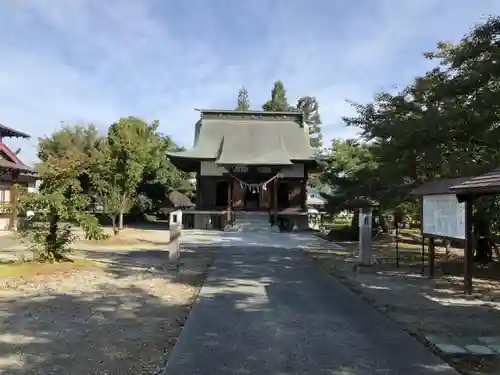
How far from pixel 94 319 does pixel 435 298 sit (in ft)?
17.0

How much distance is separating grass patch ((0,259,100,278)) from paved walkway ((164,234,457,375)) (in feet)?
12.3

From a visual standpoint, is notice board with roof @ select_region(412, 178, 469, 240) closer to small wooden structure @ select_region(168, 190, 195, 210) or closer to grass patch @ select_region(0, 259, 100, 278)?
grass patch @ select_region(0, 259, 100, 278)

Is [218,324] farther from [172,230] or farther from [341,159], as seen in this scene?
[341,159]

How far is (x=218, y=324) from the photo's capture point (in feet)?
18.0

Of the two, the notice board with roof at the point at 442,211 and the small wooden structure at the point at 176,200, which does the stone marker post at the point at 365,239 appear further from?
the small wooden structure at the point at 176,200

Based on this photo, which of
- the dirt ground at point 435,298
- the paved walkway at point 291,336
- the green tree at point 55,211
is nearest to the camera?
the paved walkway at point 291,336

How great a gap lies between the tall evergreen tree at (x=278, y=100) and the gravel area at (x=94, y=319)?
1839 inches

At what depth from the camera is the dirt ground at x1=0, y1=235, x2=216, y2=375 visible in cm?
427

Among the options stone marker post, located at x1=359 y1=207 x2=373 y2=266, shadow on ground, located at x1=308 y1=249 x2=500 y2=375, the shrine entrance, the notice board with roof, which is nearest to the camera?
shadow on ground, located at x1=308 y1=249 x2=500 y2=375

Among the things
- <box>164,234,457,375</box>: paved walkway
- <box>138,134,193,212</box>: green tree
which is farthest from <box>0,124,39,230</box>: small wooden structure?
<box>164,234,457,375</box>: paved walkway

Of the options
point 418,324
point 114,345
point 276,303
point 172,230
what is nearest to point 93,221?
point 172,230

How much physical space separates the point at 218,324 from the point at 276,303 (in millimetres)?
1526

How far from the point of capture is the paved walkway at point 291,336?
13.4 ft

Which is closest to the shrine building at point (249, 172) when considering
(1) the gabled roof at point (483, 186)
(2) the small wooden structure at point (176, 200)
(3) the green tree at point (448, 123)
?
(2) the small wooden structure at point (176, 200)
